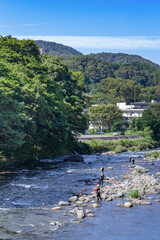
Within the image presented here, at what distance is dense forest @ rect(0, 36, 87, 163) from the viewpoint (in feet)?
157

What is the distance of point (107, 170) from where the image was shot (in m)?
53.0

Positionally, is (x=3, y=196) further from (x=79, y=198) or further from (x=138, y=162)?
(x=138, y=162)

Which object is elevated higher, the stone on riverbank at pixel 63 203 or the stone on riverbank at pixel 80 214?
the stone on riverbank at pixel 80 214

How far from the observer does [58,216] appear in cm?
2783

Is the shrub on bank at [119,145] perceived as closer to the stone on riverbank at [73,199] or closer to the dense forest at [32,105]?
the dense forest at [32,105]

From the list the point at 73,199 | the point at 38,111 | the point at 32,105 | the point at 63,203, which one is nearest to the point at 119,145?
the point at 38,111

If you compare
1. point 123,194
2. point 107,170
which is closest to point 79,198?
point 123,194

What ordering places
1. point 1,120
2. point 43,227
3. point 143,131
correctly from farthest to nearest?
1. point 143,131
2. point 1,120
3. point 43,227

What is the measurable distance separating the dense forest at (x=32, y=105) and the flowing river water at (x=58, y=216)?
25.9 ft

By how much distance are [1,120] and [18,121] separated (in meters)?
2.79

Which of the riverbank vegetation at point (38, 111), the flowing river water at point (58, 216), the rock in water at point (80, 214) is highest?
the riverbank vegetation at point (38, 111)

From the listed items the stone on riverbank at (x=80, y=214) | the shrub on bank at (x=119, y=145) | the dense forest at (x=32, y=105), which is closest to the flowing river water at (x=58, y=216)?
the stone on riverbank at (x=80, y=214)

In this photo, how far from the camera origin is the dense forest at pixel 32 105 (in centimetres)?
4784

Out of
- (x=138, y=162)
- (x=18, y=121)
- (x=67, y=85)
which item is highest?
(x=67, y=85)
